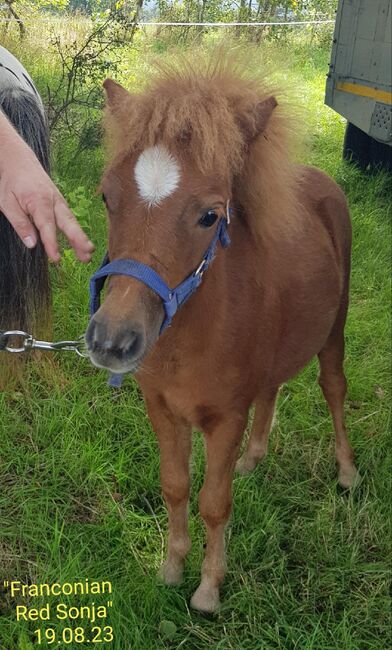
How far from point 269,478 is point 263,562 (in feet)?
1.60

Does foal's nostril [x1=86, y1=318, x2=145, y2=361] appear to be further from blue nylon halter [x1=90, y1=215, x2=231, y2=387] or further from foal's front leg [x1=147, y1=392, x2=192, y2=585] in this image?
foal's front leg [x1=147, y1=392, x2=192, y2=585]

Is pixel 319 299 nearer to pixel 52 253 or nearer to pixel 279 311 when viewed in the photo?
pixel 279 311

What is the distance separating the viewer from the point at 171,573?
212cm

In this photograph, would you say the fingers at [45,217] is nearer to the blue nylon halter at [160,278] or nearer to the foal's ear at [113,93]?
the blue nylon halter at [160,278]

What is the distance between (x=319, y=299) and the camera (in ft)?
7.29

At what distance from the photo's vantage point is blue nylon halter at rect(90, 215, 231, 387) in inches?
49.3

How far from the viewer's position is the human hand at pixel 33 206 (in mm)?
1447

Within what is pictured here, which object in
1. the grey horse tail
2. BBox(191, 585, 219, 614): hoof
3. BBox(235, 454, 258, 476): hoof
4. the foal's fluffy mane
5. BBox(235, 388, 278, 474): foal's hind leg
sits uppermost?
the foal's fluffy mane

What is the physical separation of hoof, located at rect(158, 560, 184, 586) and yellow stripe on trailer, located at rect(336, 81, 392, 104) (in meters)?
4.17

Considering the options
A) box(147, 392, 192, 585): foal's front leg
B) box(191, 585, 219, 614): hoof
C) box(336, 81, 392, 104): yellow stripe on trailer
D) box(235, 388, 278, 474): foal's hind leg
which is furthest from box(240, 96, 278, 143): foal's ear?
box(336, 81, 392, 104): yellow stripe on trailer

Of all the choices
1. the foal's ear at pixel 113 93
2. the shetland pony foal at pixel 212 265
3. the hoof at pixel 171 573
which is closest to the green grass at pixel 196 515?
the hoof at pixel 171 573

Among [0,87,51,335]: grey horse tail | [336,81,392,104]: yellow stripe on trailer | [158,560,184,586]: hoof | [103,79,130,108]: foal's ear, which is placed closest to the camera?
[103,79,130,108]: foal's ear

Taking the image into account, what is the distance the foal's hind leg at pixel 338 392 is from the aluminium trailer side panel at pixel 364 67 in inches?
108

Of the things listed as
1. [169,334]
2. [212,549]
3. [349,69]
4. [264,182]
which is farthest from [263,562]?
[349,69]
